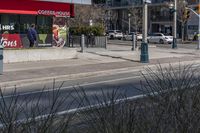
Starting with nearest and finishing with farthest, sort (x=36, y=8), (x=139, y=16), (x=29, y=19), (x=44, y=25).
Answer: (x=36, y=8) → (x=29, y=19) → (x=44, y=25) → (x=139, y=16)

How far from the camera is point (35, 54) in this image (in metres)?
24.0

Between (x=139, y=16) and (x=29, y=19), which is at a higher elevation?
(x=139, y=16)

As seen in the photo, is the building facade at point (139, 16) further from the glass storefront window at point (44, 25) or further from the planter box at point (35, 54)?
the planter box at point (35, 54)

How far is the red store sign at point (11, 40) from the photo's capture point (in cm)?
2604

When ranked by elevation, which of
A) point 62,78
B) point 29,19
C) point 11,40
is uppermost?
point 29,19

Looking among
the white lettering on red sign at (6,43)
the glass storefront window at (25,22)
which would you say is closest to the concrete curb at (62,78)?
the white lettering on red sign at (6,43)

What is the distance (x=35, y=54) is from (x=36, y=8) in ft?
24.0

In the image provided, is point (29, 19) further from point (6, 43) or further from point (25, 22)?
point (6, 43)

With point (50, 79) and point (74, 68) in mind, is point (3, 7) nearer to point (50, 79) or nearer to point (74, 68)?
point (74, 68)

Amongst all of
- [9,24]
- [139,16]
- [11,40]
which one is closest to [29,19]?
[9,24]

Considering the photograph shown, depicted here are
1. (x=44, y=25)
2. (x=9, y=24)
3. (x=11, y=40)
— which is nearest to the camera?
(x=11, y=40)

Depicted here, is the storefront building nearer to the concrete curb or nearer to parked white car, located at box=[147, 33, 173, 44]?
the concrete curb

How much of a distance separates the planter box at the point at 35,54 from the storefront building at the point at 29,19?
111 inches

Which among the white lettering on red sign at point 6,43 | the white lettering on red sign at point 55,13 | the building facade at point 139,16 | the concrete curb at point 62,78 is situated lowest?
the concrete curb at point 62,78
